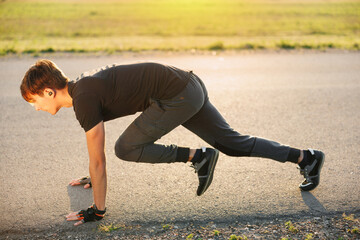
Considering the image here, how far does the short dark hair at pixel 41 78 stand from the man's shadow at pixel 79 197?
1.14m

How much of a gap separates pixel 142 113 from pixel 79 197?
43.8 inches

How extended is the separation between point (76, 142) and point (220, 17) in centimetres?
2623

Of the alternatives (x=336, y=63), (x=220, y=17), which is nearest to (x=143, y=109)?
(x=336, y=63)

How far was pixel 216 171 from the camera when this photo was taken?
420cm

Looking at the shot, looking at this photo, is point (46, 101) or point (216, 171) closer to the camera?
point (46, 101)

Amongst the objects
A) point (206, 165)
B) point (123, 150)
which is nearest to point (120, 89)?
point (123, 150)

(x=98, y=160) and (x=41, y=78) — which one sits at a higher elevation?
(x=41, y=78)

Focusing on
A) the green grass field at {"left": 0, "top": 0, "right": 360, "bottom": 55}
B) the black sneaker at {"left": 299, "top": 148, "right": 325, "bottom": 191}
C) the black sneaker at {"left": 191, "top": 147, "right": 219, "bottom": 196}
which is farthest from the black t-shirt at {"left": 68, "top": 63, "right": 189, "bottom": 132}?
the green grass field at {"left": 0, "top": 0, "right": 360, "bottom": 55}

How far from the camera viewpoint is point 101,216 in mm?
3217

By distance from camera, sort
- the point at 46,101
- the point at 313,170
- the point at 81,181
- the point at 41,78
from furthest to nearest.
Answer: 1. the point at 81,181
2. the point at 313,170
3. the point at 46,101
4. the point at 41,78

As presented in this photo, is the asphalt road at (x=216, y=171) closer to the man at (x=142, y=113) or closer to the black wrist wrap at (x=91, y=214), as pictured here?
the black wrist wrap at (x=91, y=214)

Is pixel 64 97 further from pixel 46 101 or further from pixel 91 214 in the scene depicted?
pixel 91 214

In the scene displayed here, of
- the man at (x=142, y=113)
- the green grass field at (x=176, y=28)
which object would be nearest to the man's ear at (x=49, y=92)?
the man at (x=142, y=113)

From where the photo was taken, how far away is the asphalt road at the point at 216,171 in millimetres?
3436
